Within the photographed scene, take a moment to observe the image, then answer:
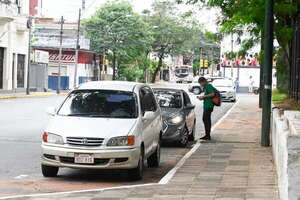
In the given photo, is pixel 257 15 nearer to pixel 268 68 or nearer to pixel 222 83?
pixel 268 68

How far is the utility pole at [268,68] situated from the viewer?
15.7 meters

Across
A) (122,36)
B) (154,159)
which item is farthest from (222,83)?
(154,159)

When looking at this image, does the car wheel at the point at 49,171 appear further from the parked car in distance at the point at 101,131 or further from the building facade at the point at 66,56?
the building facade at the point at 66,56

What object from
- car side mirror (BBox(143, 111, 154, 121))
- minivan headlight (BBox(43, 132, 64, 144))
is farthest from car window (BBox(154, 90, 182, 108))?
minivan headlight (BBox(43, 132, 64, 144))

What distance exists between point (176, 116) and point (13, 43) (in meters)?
39.4

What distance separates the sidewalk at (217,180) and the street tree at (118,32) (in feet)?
180

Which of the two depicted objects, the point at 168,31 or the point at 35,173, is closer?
the point at 35,173

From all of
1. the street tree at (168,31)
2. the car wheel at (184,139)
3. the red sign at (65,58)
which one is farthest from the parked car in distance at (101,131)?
the street tree at (168,31)

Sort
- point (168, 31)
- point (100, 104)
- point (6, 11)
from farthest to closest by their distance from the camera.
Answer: point (168, 31) → point (6, 11) → point (100, 104)

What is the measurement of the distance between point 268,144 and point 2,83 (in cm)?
3879

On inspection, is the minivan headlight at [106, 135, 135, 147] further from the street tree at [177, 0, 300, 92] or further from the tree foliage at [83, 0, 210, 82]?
the tree foliage at [83, 0, 210, 82]

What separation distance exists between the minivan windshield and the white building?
38.0m

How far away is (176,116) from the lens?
55.9 feet

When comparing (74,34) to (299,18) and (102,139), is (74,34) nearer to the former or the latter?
(299,18)
